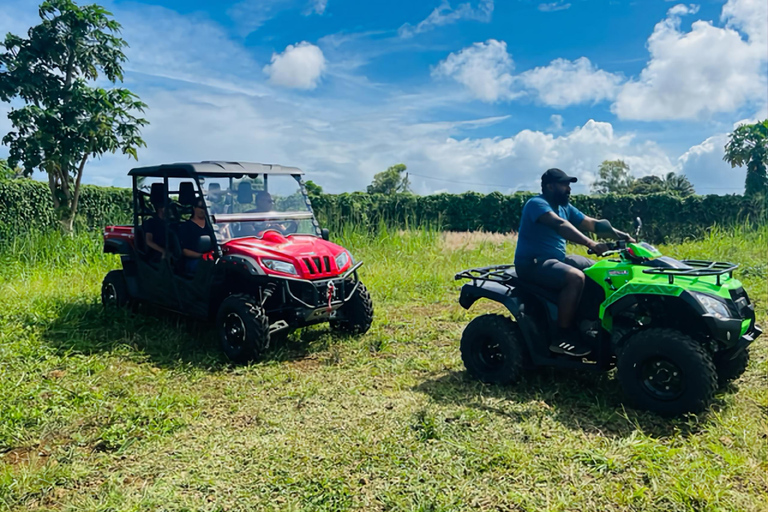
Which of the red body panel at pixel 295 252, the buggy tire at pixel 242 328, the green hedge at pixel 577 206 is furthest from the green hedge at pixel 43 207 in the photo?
the buggy tire at pixel 242 328

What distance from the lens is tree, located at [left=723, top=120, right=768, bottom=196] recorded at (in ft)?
72.5

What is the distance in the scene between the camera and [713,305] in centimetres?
399

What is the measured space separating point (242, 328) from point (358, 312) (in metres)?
1.37

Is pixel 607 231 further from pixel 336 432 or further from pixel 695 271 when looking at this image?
pixel 336 432

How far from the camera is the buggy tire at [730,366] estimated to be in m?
4.51

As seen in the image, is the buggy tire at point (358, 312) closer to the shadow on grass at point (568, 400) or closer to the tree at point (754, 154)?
the shadow on grass at point (568, 400)

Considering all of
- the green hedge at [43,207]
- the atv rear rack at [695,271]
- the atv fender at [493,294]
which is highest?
the green hedge at [43,207]

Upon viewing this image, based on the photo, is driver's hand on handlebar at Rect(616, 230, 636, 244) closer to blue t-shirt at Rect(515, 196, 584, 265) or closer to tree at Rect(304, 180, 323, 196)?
blue t-shirt at Rect(515, 196, 584, 265)

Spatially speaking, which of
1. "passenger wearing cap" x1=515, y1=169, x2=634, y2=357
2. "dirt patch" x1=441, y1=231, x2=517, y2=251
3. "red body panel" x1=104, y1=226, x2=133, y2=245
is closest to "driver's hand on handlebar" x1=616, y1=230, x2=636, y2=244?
"passenger wearing cap" x1=515, y1=169, x2=634, y2=357

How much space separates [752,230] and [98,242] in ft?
44.9

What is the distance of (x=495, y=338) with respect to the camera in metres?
4.88

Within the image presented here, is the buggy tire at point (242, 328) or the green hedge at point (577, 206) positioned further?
the green hedge at point (577, 206)

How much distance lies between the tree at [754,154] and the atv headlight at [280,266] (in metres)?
21.2

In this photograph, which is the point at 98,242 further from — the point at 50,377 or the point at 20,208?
the point at 50,377
